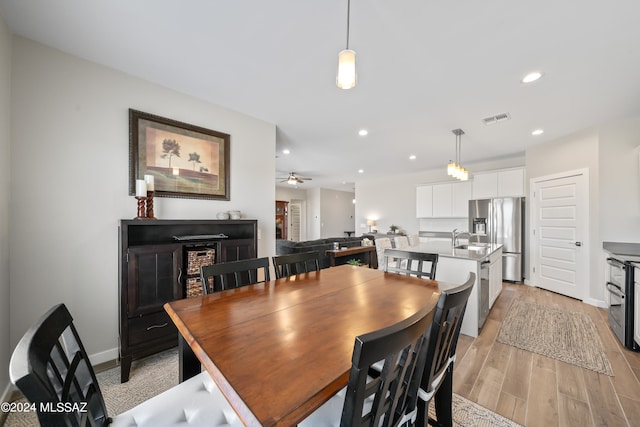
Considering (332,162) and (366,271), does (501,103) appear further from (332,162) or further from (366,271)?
(332,162)

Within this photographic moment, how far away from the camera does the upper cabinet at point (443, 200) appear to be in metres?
5.79

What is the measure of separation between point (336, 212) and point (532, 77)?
26.8 feet

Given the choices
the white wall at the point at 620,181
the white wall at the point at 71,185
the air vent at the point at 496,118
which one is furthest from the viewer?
the white wall at the point at 620,181

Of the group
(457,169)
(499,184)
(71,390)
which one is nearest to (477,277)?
(457,169)

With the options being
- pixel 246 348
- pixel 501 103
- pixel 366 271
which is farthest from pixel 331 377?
pixel 501 103

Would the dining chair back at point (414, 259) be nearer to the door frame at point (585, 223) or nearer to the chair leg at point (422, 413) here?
the chair leg at point (422, 413)

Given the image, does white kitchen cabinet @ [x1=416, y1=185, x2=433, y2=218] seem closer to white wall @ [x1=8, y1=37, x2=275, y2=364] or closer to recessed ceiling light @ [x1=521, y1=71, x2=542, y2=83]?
recessed ceiling light @ [x1=521, y1=71, x2=542, y2=83]

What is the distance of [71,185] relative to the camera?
2014mm

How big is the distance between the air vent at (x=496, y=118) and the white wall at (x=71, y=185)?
3939 mm

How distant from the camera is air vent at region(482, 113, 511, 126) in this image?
10.3 feet

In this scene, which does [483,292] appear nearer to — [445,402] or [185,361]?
[445,402]

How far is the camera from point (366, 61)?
2.09m

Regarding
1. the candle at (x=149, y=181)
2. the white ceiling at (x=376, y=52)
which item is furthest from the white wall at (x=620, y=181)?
the candle at (x=149, y=181)

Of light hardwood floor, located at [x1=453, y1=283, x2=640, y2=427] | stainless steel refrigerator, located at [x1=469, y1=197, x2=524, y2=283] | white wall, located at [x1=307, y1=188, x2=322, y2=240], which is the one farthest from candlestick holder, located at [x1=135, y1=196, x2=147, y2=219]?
white wall, located at [x1=307, y1=188, x2=322, y2=240]
